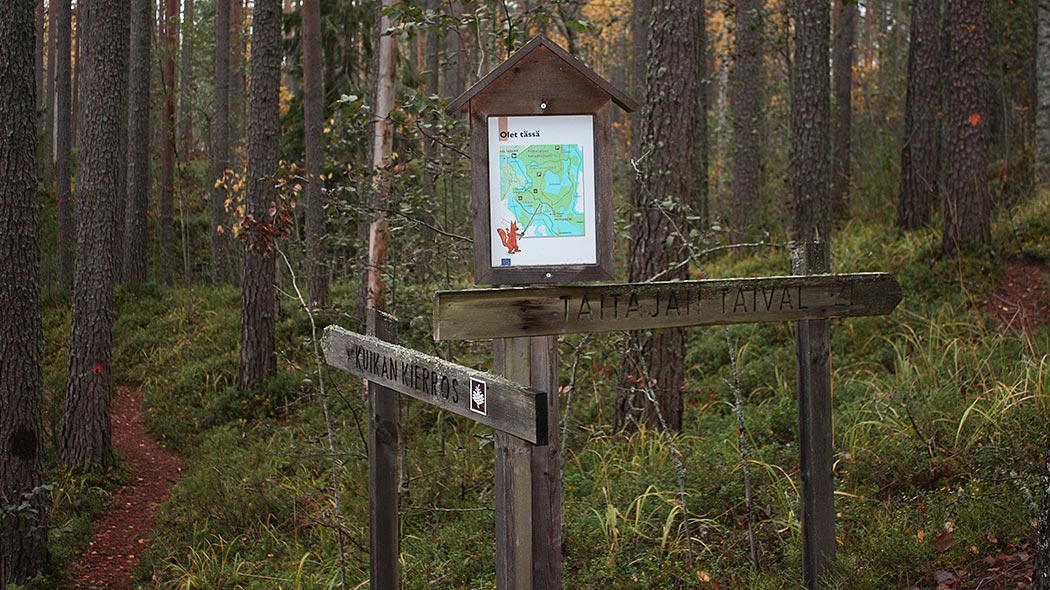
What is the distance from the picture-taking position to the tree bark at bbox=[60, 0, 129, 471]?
1007cm

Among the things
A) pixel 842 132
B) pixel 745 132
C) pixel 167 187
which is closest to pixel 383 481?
pixel 745 132

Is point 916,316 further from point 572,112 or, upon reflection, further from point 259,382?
point 259,382

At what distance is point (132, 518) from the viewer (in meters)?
9.27

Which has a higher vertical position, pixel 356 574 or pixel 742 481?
pixel 742 481

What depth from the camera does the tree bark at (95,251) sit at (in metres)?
10.1

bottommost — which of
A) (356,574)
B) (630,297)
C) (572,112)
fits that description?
(356,574)

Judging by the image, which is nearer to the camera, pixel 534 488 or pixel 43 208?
pixel 534 488

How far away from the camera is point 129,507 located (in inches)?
376

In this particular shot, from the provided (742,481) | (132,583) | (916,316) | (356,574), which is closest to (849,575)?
(742,481)

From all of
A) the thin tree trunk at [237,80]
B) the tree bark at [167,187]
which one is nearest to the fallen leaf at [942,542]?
the tree bark at [167,187]

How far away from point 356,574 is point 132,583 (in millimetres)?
2686

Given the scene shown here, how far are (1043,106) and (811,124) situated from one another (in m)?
2.93

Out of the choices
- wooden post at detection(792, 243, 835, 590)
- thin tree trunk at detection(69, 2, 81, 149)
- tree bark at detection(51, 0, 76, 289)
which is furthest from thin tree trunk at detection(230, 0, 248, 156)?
wooden post at detection(792, 243, 835, 590)

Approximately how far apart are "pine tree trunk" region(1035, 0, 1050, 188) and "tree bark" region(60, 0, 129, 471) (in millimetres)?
10852
